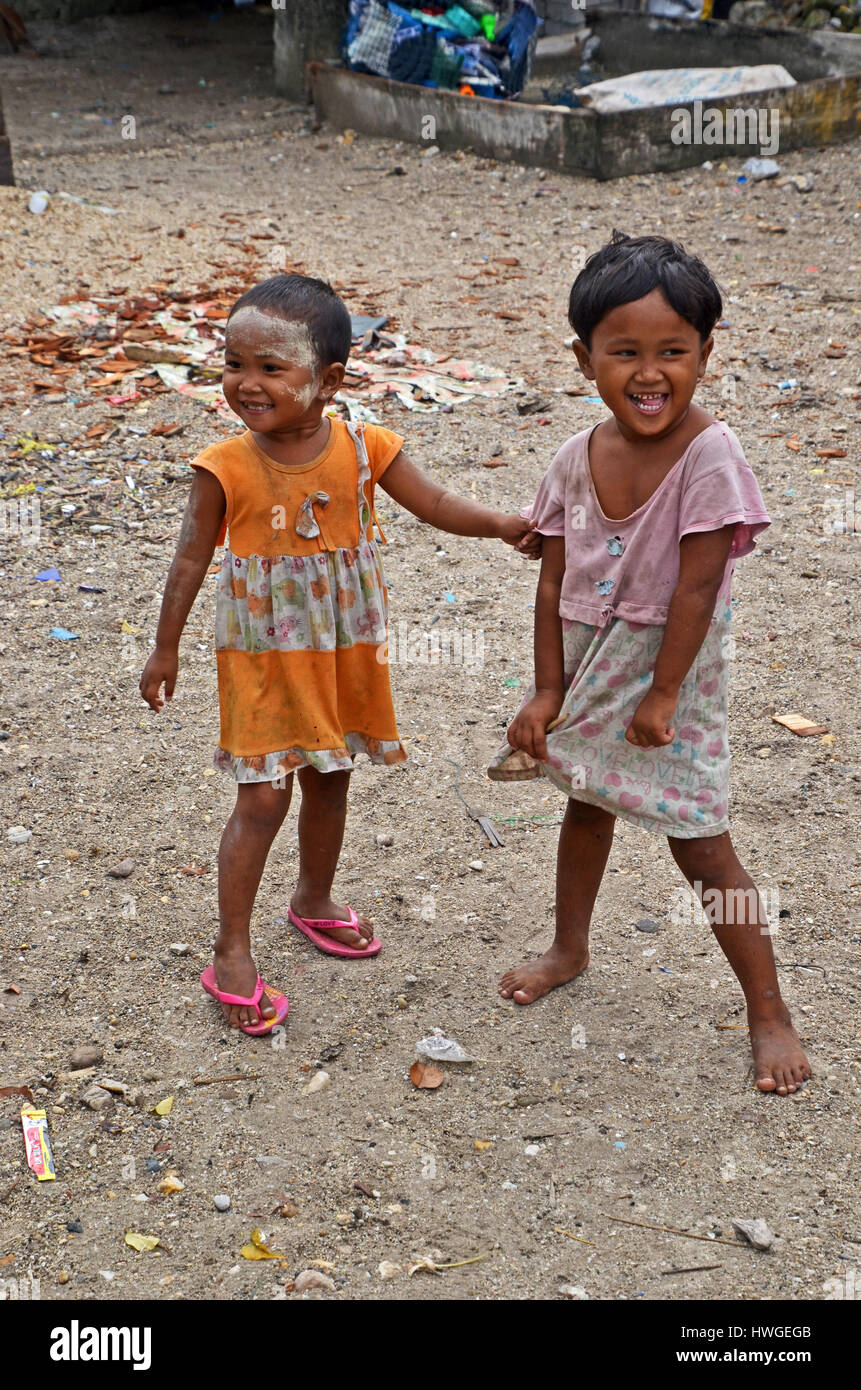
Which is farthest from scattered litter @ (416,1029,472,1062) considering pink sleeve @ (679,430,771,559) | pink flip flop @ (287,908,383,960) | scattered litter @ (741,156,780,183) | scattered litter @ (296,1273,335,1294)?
scattered litter @ (741,156,780,183)

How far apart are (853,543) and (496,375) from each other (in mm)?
2285

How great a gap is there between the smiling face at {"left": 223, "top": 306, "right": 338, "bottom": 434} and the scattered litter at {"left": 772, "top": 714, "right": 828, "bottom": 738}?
2.01 metres

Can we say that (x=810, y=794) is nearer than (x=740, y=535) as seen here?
No

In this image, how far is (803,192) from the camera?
8914 millimetres

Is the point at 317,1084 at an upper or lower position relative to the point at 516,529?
lower

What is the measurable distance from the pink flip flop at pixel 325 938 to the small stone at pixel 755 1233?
1067 mm

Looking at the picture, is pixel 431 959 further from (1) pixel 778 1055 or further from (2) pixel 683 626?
(2) pixel 683 626

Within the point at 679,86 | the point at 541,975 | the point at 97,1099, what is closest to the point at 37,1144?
the point at 97,1099

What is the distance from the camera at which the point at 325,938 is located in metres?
3.08

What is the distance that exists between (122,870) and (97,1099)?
79 centimetres

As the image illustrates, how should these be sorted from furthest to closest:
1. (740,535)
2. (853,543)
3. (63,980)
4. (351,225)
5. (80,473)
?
(351,225), (80,473), (853,543), (63,980), (740,535)

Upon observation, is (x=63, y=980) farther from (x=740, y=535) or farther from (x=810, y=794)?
(x=810, y=794)

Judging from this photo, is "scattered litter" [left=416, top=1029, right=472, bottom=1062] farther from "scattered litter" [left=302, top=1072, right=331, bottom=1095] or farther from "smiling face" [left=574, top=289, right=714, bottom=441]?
"smiling face" [left=574, top=289, right=714, bottom=441]
